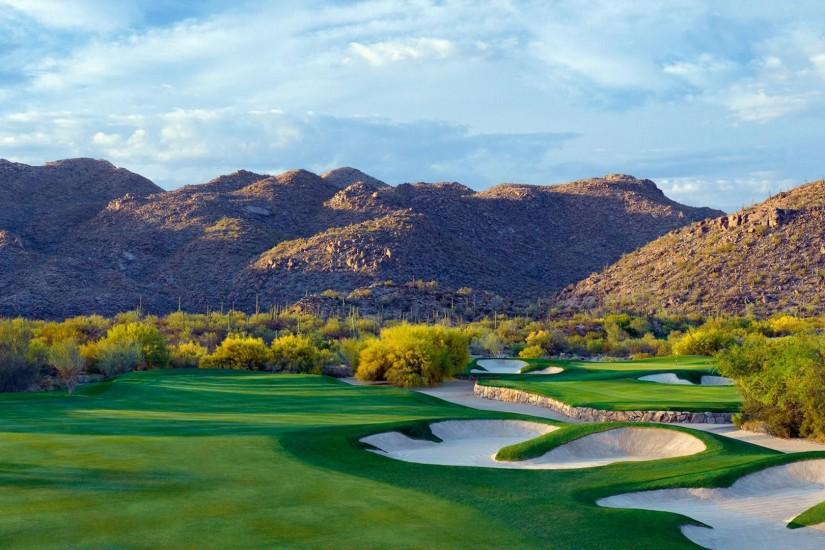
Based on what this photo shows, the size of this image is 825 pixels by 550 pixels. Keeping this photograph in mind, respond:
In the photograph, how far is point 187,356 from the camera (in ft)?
167

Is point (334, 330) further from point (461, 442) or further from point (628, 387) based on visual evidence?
point (461, 442)

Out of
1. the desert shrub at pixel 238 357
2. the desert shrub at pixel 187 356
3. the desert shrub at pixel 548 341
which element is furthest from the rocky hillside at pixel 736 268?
the desert shrub at pixel 187 356

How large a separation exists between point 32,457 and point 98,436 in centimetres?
298

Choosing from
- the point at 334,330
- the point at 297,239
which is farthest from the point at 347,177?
the point at 334,330

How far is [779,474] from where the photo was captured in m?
18.6

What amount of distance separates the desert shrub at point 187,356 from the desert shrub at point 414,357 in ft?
31.6

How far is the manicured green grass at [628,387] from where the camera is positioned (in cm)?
3062

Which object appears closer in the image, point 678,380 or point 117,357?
point 678,380

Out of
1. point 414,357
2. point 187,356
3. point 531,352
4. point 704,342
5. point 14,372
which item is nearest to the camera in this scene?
point 14,372

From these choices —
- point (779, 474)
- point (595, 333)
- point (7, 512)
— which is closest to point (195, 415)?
point (7, 512)

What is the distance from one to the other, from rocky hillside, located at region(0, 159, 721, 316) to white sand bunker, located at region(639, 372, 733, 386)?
115 feet

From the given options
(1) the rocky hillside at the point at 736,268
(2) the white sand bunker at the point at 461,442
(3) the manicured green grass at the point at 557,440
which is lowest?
(2) the white sand bunker at the point at 461,442

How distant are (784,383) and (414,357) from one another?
21590 mm

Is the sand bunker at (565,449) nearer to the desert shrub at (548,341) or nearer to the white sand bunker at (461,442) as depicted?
the white sand bunker at (461,442)
